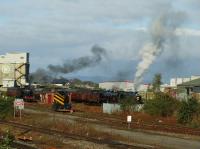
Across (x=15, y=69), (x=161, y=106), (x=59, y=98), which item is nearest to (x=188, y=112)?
(x=161, y=106)

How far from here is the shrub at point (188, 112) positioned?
3884 cm

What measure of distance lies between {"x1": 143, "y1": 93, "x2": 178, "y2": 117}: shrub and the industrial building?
6042cm

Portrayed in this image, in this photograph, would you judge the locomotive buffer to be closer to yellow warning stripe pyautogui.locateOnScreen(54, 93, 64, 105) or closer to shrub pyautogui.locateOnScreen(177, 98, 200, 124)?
yellow warning stripe pyautogui.locateOnScreen(54, 93, 64, 105)

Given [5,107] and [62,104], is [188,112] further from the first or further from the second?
[62,104]

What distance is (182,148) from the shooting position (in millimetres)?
23484

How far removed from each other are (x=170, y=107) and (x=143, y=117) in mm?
3202

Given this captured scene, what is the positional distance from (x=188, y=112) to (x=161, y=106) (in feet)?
22.2

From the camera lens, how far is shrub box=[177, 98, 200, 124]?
127 ft

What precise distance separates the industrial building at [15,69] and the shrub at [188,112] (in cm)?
6796

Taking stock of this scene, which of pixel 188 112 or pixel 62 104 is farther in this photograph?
pixel 62 104

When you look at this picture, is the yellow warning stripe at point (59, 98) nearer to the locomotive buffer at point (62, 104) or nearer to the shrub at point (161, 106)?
the locomotive buffer at point (62, 104)

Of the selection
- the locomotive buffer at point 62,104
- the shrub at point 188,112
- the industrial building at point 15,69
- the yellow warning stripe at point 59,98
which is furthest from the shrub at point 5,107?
the industrial building at point 15,69

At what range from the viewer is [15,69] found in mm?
107062

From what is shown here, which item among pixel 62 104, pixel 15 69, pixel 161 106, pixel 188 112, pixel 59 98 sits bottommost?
pixel 188 112
